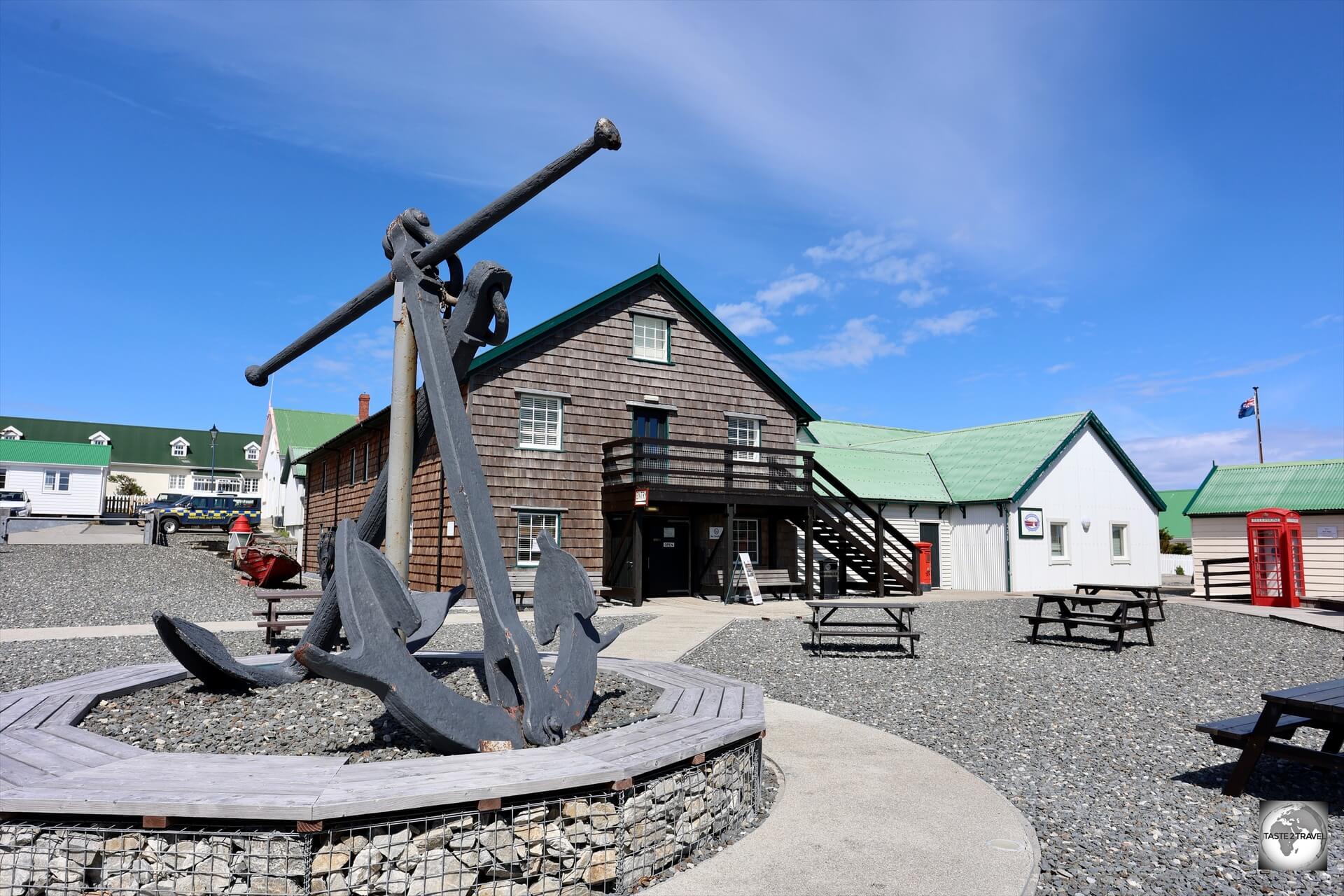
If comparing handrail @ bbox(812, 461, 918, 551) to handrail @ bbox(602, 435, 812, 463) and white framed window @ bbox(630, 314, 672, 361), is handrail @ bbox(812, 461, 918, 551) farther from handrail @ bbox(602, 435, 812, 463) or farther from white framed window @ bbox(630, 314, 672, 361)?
white framed window @ bbox(630, 314, 672, 361)

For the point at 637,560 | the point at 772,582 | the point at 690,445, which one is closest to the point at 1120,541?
the point at 772,582

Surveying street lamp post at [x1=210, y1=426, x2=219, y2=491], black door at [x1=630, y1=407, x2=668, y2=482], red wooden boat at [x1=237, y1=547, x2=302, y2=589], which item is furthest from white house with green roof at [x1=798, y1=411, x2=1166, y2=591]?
street lamp post at [x1=210, y1=426, x2=219, y2=491]

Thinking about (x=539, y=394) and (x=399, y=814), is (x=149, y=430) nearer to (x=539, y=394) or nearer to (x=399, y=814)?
(x=539, y=394)

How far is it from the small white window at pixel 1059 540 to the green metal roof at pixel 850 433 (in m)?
6.48

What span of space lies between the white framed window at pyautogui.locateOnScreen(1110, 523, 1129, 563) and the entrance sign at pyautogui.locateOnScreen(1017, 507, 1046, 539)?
335 cm

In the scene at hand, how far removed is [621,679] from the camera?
20.6 feet

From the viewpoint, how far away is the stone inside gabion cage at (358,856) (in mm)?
2979

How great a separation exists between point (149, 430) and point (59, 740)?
207ft

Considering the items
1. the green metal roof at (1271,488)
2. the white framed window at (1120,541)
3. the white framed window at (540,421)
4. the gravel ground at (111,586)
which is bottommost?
the gravel ground at (111,586)

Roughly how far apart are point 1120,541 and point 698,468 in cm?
1389

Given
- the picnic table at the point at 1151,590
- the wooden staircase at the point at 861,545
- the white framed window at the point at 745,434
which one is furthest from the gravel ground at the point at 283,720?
the white framed window at the point at 745,434

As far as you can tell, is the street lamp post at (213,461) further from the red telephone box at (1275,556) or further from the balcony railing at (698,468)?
the red telephone box at (1275,556)

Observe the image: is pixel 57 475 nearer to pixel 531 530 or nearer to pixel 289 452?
pixel 289 452

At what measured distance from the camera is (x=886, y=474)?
23766mm
